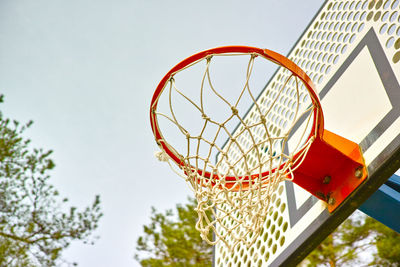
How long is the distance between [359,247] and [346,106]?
226 inches

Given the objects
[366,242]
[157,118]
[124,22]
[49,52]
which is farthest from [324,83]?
[49,52]

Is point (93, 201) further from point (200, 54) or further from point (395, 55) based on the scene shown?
point (395, 55)

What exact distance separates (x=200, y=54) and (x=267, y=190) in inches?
32.0

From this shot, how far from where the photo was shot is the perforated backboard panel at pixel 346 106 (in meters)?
1.82

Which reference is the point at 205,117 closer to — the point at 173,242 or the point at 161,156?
the point at 161,156

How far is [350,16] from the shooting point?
8.00 feet

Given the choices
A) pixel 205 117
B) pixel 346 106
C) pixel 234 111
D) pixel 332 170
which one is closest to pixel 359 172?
pixel 332 170

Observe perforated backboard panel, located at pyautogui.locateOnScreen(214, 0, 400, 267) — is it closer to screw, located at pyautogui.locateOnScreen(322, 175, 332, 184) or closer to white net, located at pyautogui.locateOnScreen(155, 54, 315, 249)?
screw, located at pyautogui.locateOnScreen(322, 175, 332, 184)

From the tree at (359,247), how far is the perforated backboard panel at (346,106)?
4.72 meters

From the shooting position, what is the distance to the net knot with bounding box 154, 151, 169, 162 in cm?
227

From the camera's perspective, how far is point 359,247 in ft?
22.9

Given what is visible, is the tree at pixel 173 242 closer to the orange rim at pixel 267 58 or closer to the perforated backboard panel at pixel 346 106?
the perforated backboard panel at pixel 346 106

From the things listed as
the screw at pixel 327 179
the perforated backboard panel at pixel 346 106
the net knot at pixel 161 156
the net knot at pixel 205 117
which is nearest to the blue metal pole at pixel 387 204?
the perforated backboard panel at pixel 346 106

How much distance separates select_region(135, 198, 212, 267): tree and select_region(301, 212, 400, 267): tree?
8.81ft
